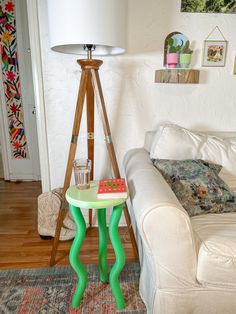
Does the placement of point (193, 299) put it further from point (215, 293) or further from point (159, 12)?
point (159, 12)

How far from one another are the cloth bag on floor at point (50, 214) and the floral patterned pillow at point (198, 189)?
0.84 metres

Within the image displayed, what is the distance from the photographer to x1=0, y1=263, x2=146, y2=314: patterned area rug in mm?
1229

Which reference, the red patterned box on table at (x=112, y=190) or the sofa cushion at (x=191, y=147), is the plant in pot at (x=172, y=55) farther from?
the red patterned box on table at (x=112, y=190)

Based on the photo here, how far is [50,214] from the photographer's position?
68.7 inches

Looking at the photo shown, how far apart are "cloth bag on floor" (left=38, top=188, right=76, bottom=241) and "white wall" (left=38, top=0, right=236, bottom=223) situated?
0.63ft

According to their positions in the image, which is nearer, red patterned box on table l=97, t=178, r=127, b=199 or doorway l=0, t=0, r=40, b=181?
red patterned box on table l=97, t=178, r=127, b=199

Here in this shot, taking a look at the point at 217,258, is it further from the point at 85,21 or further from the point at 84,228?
the point at 85,21

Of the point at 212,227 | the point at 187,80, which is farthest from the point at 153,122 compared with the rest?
the point at 212,227

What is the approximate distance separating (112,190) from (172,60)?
3.29 feet

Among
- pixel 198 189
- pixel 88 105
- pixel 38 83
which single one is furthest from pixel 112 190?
pixel 38 83

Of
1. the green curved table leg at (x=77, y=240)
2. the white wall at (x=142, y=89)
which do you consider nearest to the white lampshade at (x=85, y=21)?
the white wall at (x=142, y=89)

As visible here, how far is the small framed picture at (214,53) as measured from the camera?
1.67 m

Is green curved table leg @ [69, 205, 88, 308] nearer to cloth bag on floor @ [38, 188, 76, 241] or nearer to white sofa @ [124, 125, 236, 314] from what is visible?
white sofa @ [124, 125, 236, 314]

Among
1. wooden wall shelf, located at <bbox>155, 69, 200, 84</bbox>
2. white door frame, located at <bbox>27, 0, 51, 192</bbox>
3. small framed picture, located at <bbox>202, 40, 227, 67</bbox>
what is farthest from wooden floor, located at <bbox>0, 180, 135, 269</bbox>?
small framed picture, located at <bbox>202, 40, 227, 67</bbox>
